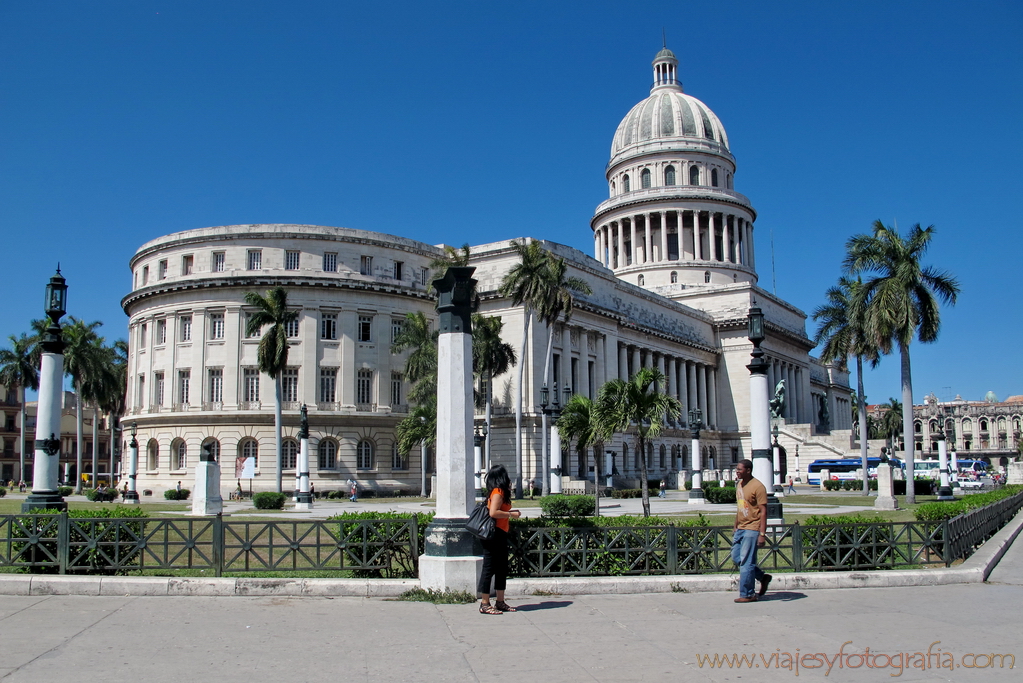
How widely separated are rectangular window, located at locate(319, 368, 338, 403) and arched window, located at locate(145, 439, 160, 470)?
1138 cm

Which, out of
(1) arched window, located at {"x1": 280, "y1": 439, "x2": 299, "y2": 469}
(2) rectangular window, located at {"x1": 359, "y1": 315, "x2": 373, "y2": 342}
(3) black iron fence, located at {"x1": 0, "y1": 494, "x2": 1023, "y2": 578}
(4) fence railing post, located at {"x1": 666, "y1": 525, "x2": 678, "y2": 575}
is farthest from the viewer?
(2) rectangular window, located at {"x1": 359, "y1": 315, "x2": 373, "y2": 342}

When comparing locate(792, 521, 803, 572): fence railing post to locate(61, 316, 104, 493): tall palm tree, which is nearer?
locate(792, 521, 803, 572): fence railing post

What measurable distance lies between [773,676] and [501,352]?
45125 mm

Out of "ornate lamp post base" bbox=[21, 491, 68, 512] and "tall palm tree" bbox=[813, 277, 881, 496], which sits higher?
"tall palm tree" bbox=[813, 277, 881, 496]

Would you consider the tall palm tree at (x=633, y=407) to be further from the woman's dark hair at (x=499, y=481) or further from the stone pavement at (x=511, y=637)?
the woman's dark hair at (x=499, y=481)

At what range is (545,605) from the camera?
38.7 feet

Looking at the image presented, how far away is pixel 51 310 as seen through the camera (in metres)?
17.5

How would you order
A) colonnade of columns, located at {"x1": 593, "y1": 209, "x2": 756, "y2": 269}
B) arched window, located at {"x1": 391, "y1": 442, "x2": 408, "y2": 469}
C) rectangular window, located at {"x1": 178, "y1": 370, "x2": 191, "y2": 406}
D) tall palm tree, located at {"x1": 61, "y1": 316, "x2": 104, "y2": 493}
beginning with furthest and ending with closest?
colonnade of columns, located at {"x1": 593, "y1": 209, "x2": 756, "y2": 269} < tall palm tree, located at {"x1": 61, "y1": 316, "x2": 104, "y2": 493} < arched window, located at {"x1": 391, "y1": 442, "x2": 408, "y2": 469} < rectangular window, located at {"x1": 178, "y1": 370, "x2": 191, "y2": 406}

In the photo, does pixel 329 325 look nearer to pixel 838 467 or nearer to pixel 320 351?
pixel 320 351

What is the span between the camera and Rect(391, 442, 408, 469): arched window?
5803cm

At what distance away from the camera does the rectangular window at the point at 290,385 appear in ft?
184

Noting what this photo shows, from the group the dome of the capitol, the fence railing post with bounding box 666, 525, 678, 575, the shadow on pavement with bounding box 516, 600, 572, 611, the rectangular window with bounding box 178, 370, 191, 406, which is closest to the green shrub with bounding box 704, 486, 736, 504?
the fence railing post with bounding box 666, 525, 678, 575

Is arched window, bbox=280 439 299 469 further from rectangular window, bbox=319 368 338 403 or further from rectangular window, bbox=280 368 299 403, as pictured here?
rectangular window, bbox=319 368 338 403

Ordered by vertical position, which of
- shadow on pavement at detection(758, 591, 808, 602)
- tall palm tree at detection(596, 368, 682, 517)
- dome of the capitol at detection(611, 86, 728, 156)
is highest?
dome of the capitol at detection(611, 86, 728, 156)
